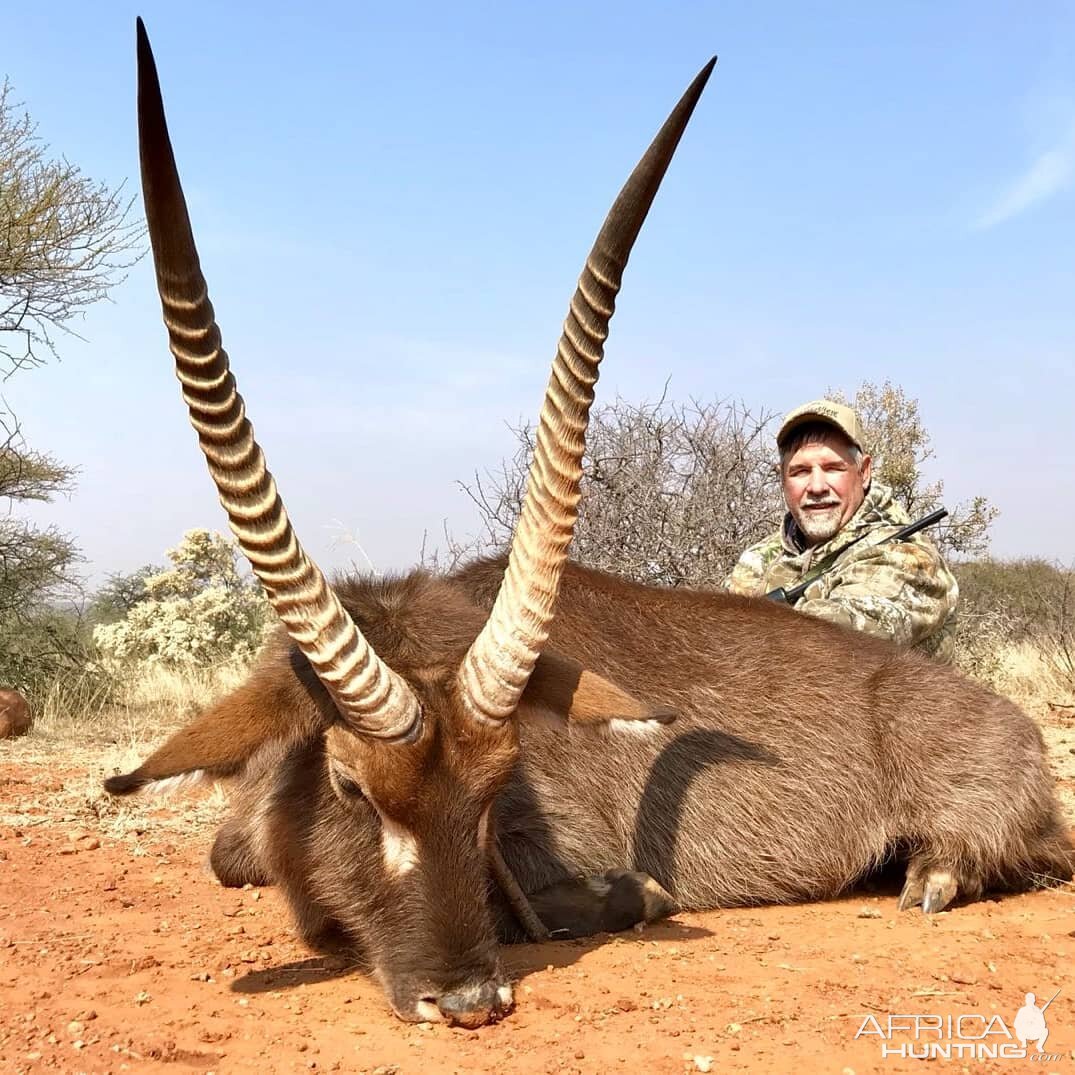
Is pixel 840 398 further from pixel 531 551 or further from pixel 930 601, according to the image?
pixel 531 551

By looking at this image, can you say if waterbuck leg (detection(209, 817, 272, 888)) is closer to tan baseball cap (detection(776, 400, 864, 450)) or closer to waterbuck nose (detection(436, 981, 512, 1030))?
waterbuck nose (detection(436, 981, 512, 1030))

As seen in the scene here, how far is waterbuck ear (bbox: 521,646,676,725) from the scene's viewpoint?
4.18m

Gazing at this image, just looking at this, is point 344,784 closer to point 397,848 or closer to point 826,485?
point 397,848

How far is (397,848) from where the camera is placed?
370 cm

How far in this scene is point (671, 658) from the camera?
5.55 metres

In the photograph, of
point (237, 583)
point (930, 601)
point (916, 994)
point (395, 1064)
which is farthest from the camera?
point (237, 583)

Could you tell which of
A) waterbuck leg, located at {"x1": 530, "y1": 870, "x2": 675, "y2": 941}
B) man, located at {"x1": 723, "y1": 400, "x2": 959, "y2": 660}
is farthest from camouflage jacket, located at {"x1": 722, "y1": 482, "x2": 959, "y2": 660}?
waterbuck leg, located at {"x1": 530, "y1": 870, "x2": 675, "y2": 941}

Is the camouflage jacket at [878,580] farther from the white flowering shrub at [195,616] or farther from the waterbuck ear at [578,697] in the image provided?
the white flowering shrub at [195,616]

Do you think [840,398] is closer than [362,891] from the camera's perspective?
No

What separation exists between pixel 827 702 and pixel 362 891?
2.74 metres

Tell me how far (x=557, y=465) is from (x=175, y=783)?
5.53 ft

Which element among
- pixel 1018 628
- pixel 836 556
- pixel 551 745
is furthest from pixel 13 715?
pixel 1018 628

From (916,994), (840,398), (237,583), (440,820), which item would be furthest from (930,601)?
(840,398)

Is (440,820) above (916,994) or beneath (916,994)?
above
